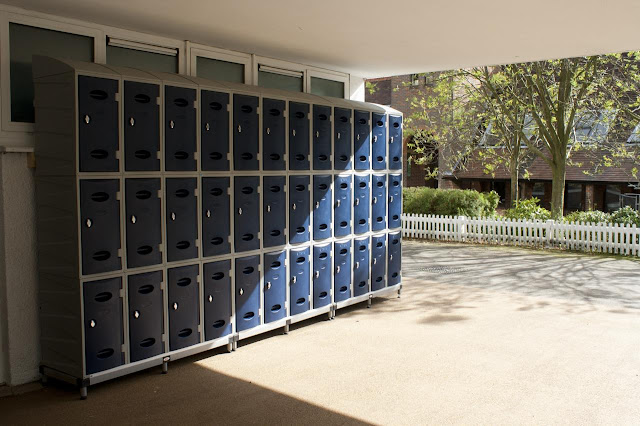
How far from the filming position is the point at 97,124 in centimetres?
521

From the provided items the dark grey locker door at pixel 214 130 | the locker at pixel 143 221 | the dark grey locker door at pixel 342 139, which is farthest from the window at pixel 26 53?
the dark grey locker door at pixel 342 139

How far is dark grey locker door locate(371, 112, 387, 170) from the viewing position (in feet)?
27.6

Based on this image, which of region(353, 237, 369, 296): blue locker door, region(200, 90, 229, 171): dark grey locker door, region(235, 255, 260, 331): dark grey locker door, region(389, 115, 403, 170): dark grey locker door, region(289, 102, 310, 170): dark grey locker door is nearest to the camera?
region(200, 90, 229, 171): dark grey locker door

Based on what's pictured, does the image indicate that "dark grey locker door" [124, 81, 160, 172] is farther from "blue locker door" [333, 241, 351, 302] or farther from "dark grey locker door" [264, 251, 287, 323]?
"blue locker door" [333, 241, 351, 302]

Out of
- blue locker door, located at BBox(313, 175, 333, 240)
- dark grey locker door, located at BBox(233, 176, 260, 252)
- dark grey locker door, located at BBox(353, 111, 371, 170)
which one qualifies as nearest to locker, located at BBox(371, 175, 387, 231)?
dark grey locker door, located at BBox(353, 111, 371, 170)

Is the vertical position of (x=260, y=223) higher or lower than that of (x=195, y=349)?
higher

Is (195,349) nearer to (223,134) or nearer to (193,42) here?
(223,134)

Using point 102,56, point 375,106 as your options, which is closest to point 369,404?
point 102,56

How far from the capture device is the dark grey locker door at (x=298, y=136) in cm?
712

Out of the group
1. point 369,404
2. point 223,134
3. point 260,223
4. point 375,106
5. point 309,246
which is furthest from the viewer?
point 375,106

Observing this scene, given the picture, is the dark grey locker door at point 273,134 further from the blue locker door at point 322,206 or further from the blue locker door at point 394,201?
the blue locker door at point 394,201

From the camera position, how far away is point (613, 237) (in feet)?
47.3

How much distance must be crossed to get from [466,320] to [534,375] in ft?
6.86

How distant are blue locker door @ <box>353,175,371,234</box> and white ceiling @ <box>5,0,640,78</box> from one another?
1.62 meters
